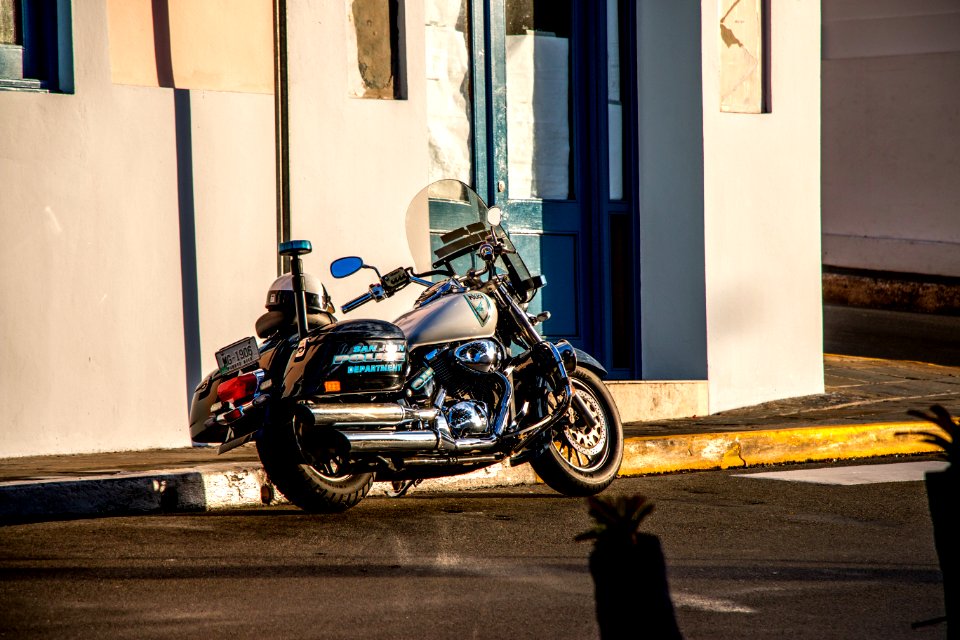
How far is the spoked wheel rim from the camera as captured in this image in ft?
21.2

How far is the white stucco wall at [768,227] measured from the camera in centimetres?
928

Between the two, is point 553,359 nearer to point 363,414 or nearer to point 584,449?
point 584,449

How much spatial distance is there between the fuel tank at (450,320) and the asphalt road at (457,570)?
2.57 feet

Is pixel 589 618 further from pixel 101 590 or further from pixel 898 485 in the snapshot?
pixel 898 485

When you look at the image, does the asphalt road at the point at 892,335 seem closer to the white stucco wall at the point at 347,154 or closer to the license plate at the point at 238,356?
the white stucco wall at the point at 347,154

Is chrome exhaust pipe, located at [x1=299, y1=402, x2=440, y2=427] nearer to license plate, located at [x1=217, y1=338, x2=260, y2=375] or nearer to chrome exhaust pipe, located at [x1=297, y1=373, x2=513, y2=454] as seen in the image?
chrome exhaust pipe, located at [x1=297, y1=373, x2=513, y2=454]

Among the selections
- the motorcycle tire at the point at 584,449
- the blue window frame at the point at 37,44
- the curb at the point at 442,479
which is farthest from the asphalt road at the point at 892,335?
the blue window frame at the point at 37,44

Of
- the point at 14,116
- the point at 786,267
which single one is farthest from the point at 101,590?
the point at 786,267

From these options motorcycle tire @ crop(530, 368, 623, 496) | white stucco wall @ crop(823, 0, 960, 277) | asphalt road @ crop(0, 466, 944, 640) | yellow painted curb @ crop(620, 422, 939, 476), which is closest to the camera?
asphalt road @ crop(0, 466, 944, 640)

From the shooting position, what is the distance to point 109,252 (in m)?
7.41

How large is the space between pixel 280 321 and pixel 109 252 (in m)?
1.71

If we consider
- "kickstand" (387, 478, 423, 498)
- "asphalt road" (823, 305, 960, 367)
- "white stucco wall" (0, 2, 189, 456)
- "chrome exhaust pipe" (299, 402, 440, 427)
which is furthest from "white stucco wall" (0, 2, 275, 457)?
"asphalt road" (823, 305, 960, 367)

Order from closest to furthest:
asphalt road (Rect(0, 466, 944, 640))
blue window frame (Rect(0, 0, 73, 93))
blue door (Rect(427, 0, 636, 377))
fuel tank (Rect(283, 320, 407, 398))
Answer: asphalt road (Rect(0, 466, 944, 640)) < fuel tank (Rect(283, 320, 407, 398)) < blue window frame (Rect(0, 0, 73, 93)) < blue door (Rect(427, 0, 636, 377))

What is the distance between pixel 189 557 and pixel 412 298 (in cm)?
370
